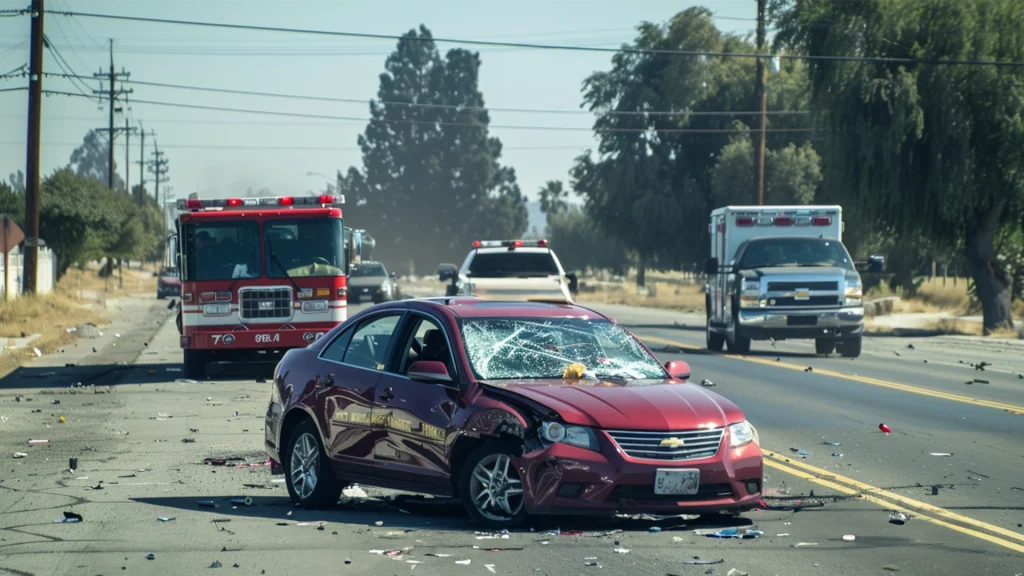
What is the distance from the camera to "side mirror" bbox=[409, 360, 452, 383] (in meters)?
9.02

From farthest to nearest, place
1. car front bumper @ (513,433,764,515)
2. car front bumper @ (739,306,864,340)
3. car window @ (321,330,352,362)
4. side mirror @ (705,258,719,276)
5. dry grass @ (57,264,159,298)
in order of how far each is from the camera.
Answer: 1. dry grass @ (57,264,159,298)
2. side mirror @ (705,258,719,276)
3. car front bumper @ (739,306,864,340)
4. car window @ (321,330,352,362)
5. car front bumper @ (513,433,764,515)

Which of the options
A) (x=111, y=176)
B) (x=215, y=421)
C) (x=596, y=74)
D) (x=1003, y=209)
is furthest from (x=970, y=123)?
(x=111, y=176)

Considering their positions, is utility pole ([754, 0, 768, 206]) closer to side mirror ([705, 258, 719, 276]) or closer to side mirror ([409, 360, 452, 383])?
side mirror ([705, 258, 719, 276])

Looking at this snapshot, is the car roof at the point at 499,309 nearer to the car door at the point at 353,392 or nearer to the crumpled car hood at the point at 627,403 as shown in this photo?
the car door at the point at 353,392

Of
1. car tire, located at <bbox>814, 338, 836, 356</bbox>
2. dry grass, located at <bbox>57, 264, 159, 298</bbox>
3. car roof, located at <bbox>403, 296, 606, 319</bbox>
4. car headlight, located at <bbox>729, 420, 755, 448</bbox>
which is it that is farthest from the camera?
dry grass, located at <bbox>57, 264, 159, 298</bbox>

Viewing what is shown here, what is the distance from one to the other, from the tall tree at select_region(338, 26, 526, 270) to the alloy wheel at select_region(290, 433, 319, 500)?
11862 centimetres

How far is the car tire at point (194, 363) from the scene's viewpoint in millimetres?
22078

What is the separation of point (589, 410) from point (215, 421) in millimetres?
8251

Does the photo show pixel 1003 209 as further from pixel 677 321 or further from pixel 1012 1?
pixel 677 321

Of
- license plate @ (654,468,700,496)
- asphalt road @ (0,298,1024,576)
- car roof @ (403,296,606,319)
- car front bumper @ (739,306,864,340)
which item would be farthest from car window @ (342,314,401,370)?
car front bumper @ (739,306,864,340)

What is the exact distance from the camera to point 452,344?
9430 mm

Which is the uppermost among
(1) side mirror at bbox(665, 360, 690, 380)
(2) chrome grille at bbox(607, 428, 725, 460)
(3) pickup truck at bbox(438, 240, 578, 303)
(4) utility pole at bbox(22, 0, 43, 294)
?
(4) utility pole at bbox(22, 0, 43, 294)

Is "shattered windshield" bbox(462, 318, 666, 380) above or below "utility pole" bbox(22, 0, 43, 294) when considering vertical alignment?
below

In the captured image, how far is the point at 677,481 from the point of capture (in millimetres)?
8438
